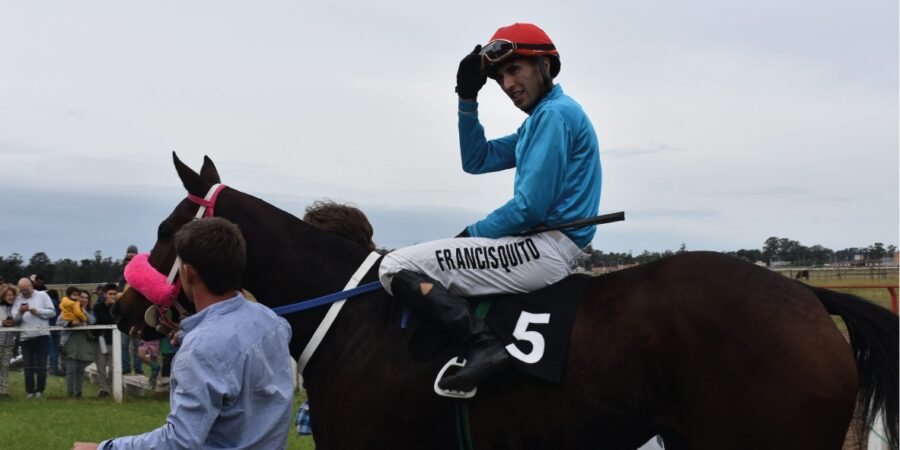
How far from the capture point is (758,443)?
9.42ft

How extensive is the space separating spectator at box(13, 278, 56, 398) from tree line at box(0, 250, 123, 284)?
35.4ft

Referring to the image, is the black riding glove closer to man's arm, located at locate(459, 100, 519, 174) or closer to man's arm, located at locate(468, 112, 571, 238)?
man's arm, located at locate(459, 100, 519, 174)

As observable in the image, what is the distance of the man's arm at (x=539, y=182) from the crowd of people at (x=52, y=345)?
9.18 m

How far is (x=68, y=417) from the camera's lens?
31.8ft

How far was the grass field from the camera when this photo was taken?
8258 millimetres

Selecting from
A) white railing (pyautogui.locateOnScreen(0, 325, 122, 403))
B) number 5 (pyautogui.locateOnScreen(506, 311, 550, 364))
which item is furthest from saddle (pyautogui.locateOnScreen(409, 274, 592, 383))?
white railing (pyautogui.locateOnScreen(0, 325, 122, 403))

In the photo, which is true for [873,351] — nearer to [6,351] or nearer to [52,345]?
[52,345]

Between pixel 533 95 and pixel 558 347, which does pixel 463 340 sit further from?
pixel 533 95

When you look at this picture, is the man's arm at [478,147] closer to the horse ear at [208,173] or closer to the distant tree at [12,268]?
the horse ear at [208,173]

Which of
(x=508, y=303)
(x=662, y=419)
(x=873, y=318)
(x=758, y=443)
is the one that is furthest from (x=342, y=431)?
(x=873, y=318)

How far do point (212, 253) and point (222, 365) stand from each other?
1.13ft

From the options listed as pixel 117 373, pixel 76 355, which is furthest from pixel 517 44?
pixel 76 355

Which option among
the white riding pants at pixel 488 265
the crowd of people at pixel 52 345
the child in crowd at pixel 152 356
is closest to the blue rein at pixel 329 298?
the white riding pants at pixel 488 265

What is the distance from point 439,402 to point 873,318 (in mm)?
1749
